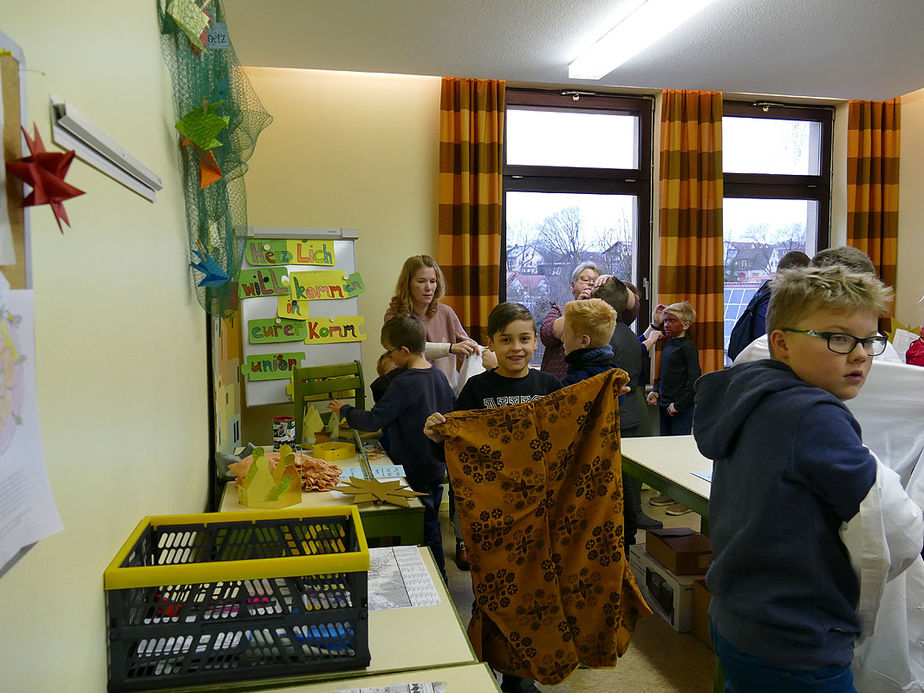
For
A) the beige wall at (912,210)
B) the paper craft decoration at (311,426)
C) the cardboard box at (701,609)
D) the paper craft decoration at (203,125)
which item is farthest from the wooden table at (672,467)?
the beige wall at (912,210)

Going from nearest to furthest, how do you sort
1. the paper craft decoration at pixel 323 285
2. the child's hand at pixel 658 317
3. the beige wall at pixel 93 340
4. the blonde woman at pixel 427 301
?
the beige wall at pixel 93 340 → the blonde woman at pixel 427 301 → the paper craft decoration at pixel 323 285 → the child's hand at pixel 658 317

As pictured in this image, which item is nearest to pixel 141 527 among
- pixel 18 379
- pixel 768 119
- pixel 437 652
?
pixel 437 652

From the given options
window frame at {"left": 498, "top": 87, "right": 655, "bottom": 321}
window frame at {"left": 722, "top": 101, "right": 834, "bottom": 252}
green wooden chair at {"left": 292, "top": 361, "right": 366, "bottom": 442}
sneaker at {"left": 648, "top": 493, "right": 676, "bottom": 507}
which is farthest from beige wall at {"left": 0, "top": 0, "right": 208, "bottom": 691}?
window frame at {"left": 722, "top": 101, "right": 834, "bottom": 252}

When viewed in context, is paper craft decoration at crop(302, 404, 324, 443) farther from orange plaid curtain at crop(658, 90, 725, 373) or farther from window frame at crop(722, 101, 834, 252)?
window frame at crop(722, 101, 834, 252)

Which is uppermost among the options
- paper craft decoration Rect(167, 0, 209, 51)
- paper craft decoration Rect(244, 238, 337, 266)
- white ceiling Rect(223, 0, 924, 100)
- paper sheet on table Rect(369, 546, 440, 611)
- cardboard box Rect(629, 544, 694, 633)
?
white ceiling Rect(223, 0, 924, 100)

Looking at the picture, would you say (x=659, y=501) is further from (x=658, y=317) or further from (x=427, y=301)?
(x=427, y=301)

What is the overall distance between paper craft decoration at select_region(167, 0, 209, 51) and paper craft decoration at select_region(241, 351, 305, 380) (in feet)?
7.36

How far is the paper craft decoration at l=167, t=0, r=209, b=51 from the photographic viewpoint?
1644 mm

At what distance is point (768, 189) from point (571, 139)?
1.55 meters

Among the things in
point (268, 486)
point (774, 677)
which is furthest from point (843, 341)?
point (268, 486)

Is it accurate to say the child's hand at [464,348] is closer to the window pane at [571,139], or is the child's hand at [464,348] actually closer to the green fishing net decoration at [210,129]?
the green fishing net decoration at [210,129]

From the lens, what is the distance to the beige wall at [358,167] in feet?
14.4

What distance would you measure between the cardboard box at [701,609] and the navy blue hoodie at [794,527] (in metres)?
1.41

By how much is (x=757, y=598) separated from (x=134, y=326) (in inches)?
51.7
